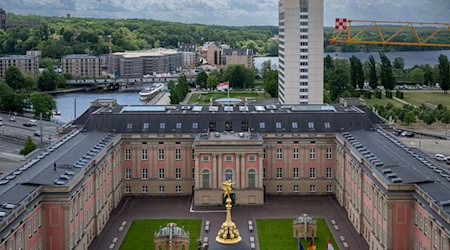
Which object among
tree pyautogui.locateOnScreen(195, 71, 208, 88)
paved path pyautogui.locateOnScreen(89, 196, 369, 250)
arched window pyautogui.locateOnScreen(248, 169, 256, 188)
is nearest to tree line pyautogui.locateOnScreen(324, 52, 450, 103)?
tree pyautogui.locateOnScreen(195, 71, 208, 88)

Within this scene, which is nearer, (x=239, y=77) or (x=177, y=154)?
(x=177, y=154)

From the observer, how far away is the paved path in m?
51.1

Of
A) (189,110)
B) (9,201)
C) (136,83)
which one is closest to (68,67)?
(136,83)

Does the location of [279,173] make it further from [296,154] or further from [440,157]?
[440,157]

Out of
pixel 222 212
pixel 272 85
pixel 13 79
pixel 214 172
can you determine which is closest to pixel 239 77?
pixel 272 85

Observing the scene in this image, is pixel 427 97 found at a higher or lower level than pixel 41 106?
higher

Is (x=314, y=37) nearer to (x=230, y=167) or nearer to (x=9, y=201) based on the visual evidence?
(x=230, y=167)

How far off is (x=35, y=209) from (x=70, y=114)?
276 ft

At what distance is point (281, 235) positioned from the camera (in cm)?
5066

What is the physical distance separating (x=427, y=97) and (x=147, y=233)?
8784cm

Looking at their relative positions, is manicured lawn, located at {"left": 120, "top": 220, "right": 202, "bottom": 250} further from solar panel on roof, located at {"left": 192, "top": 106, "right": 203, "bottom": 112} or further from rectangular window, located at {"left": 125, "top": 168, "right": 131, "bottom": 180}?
solar panel on roof, located at {"left": 192, "top": 106, "right": 203, "bottom": 112}

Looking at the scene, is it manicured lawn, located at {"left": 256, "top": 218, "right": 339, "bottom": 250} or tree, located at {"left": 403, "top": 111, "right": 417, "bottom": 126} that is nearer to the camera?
manicured lawn, located at {"left": 256, "top": 218, "right": 339, "bottom": 250}

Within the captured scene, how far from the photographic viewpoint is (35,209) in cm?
4144

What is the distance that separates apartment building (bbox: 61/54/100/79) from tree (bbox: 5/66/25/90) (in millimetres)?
41431
